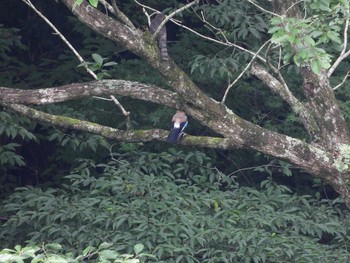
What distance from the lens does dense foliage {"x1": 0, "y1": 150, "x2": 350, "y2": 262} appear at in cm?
597

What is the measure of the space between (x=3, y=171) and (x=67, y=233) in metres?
2.26

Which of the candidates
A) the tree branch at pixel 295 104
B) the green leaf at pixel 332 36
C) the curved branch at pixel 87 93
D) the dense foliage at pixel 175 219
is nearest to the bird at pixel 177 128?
the curved branch at pixel 87 93

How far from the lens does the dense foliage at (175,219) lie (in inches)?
235

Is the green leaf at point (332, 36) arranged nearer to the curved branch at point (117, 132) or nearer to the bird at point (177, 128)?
the curved branch at point (117, 132)

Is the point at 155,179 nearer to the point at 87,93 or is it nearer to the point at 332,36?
the point at 87,93

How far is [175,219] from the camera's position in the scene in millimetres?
6113

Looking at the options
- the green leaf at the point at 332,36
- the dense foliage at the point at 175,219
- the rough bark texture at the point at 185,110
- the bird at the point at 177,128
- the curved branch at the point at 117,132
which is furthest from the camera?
the dense foliage at the point at 175,219

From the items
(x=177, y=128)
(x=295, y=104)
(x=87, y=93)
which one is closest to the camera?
(x=87, y=93)

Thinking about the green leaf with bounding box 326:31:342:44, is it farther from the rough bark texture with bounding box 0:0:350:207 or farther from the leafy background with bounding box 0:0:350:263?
the rough bark texture with bounding box 0:0:350:207

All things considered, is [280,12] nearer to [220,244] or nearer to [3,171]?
[220,244]

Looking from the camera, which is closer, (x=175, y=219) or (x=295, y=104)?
(x=295, y=104)

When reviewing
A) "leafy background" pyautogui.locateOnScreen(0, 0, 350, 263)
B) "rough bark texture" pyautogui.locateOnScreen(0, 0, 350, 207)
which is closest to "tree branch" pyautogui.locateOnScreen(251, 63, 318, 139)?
"rough bark texture" pyautogui.locateOnScreen(0, 0, 350, 207)

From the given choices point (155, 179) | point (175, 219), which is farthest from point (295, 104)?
point (155, 179)

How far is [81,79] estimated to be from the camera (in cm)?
818
